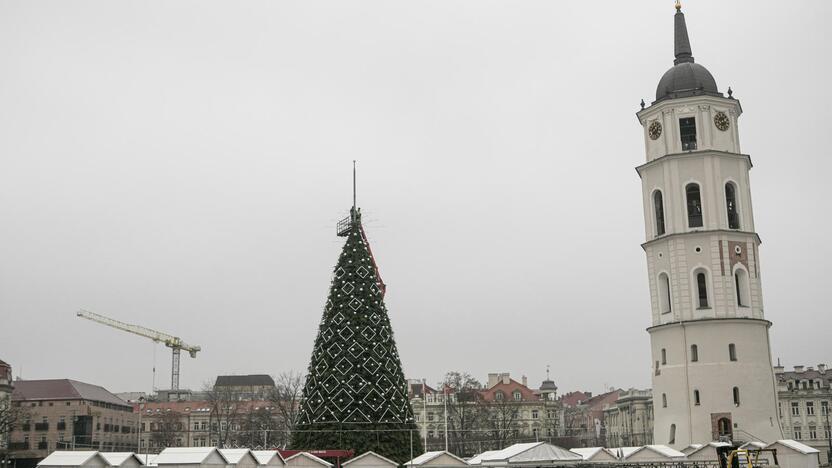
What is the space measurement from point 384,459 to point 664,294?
74.9 ft

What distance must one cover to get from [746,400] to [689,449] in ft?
14.9

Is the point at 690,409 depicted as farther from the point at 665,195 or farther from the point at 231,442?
the point at 231,442

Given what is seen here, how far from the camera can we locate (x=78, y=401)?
108 metres

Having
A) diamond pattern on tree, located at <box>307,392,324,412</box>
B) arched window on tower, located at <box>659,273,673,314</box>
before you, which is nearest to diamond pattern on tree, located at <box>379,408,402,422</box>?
diamond pattern on tree, located at <box>307,392,324,412</box>

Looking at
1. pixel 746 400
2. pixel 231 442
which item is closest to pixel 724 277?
pixel 746 400

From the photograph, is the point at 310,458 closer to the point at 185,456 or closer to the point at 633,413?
the point at 185,456

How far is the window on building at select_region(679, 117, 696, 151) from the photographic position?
54241 millimetres

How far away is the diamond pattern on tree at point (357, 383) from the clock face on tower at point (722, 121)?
2749 centimetres

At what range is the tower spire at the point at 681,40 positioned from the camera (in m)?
57.9

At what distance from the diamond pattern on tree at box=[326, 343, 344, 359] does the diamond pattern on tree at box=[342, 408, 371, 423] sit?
2.93m

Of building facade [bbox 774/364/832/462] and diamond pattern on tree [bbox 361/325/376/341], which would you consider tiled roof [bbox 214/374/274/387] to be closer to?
building facade [bbox 774/364/832/462]

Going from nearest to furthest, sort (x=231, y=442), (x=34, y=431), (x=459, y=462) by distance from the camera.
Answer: (x=459, y=462) < (x=231, y=442) < (x=34, y=431)

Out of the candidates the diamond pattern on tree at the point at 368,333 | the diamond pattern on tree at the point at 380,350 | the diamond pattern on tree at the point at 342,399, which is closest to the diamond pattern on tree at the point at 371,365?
the diamond pattern on tree at the point at 380,350

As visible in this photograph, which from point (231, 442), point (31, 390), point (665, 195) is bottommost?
point (231, 442)
